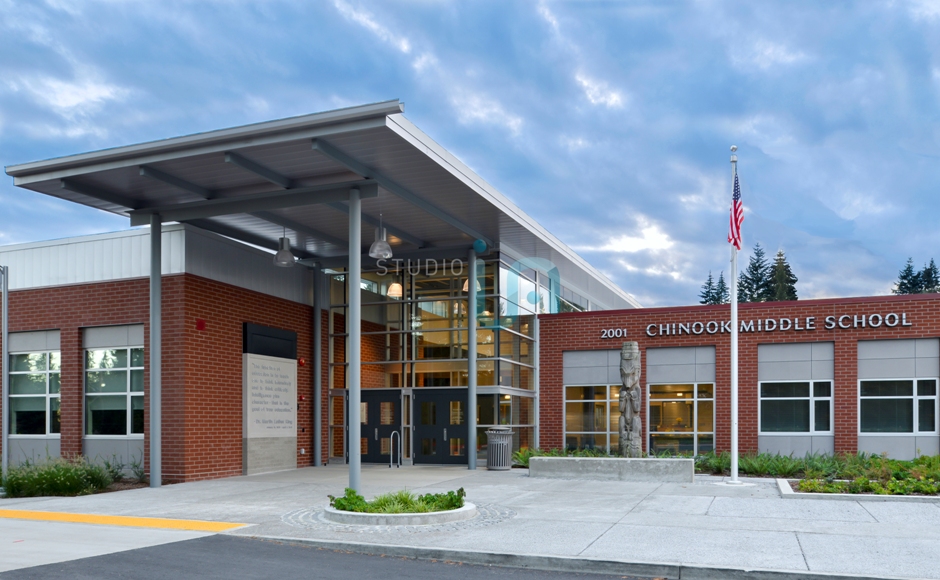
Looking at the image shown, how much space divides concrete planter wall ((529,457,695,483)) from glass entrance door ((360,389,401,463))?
17.0ft

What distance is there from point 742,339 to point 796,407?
2.22 meters

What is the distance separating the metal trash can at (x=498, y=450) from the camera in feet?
71.9

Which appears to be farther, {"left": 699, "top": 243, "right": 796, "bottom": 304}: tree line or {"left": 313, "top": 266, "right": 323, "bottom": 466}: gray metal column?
{"left": 699, "top": 243, "right": 796, "bottom": 304}: tree line

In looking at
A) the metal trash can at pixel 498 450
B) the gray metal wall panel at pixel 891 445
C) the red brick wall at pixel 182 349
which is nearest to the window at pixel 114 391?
the red brick wall at pixel 182 349

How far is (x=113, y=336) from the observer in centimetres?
2030

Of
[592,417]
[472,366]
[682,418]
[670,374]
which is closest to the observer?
[472,366]

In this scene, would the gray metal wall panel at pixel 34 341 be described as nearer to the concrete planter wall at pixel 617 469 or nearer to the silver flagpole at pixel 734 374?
the concrete planter wall at pixel 617 469

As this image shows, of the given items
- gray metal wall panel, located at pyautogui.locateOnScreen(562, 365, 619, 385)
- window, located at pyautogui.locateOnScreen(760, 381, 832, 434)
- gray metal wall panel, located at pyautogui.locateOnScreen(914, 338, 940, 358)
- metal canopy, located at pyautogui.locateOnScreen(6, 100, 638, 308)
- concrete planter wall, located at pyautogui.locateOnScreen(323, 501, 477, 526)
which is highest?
metal canopy, located at pyautogui.locateOnScreen(6, 100, 638, 308)

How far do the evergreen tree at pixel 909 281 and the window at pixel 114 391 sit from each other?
86186 mm

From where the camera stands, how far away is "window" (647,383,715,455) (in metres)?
23.6

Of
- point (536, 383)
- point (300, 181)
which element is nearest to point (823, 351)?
point (536, 383)

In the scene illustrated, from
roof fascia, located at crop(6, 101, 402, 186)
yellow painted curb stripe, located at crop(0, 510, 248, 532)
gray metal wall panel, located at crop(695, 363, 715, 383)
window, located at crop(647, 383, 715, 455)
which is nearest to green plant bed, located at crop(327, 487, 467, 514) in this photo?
yellow painted curb stripe, located at crop(0, 510, 248, 532)

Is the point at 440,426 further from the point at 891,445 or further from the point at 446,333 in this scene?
the point at 891,445

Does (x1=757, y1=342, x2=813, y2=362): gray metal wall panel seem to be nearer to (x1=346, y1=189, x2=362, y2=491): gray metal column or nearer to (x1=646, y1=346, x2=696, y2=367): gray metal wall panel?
(x1=646, y1=346, x2=696, y2=367): gray metal wall panel
